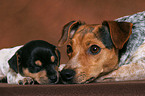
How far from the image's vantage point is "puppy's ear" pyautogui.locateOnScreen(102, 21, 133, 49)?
6.99ft

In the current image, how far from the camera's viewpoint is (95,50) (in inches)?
88.7

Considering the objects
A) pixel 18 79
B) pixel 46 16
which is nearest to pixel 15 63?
pixel 18 79

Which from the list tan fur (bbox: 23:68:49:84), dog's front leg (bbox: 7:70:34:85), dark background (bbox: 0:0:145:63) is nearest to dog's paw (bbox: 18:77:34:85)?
dog's front leg (bbox: 7:70:34:85)

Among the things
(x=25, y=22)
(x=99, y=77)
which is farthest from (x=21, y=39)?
(x=99, y=77)

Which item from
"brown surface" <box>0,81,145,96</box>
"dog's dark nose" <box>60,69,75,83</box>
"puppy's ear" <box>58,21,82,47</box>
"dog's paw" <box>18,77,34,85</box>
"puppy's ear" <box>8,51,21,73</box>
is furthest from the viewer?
"puppy's ear" <box>58,21,82,47</box>

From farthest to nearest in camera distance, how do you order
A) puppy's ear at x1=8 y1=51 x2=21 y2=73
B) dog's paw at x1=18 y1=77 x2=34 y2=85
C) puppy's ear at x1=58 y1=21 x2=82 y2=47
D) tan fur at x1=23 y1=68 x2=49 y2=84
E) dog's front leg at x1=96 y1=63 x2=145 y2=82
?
puppy's ear at x1=58 y1=21 x2=82 y2=47 → puppy's ear at x1=8 y1=51 x2=21 y2=73 → tan fur at x1=23 y1=68 x2=49 y2=84 → dog's paw at x1=18 y1=77 x2=34 y2=85 → dog's front leg at x1=96 y1=63 x2=145 y2=82

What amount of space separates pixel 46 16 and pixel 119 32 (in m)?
1.86

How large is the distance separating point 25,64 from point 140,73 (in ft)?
4.70

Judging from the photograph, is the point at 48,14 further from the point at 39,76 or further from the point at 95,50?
the point at 95,50

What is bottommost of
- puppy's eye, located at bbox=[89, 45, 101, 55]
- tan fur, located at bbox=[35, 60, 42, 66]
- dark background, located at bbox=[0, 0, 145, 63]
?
tan fur, located at bbox=[35, 60, 42, 66]

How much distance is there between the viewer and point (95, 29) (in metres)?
2.38

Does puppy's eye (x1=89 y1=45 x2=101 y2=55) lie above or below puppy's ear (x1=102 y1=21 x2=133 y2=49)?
below

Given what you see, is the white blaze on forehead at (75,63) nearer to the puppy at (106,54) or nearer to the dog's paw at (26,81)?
the puppy at (106,54)

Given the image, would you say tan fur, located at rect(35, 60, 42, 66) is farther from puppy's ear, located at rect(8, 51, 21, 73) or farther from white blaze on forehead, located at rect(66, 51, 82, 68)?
white blaze on forehead, located at rect(66, 51, 82, 68)
